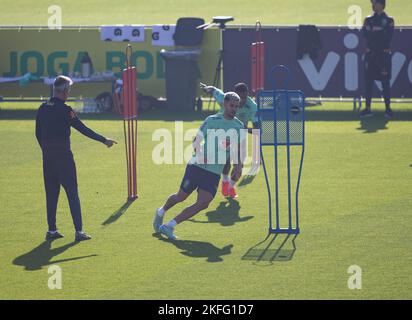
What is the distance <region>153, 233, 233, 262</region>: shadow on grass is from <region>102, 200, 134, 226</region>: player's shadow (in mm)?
1335

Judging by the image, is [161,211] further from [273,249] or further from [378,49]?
[378,49]

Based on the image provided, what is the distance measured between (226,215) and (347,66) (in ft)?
40.8

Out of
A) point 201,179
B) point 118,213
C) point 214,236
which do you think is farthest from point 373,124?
point 201,179

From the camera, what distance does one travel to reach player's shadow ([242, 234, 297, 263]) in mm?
13148

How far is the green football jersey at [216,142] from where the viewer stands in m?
14.0

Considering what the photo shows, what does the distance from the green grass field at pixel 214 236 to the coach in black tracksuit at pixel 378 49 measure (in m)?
4.28

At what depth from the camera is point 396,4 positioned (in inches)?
1945

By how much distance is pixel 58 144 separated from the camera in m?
14.0

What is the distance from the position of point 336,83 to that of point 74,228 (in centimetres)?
1389

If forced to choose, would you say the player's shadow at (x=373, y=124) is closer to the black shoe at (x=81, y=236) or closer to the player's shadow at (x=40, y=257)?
the black shoe at (x=81, y=236)

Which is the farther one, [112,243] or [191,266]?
[112,243]
